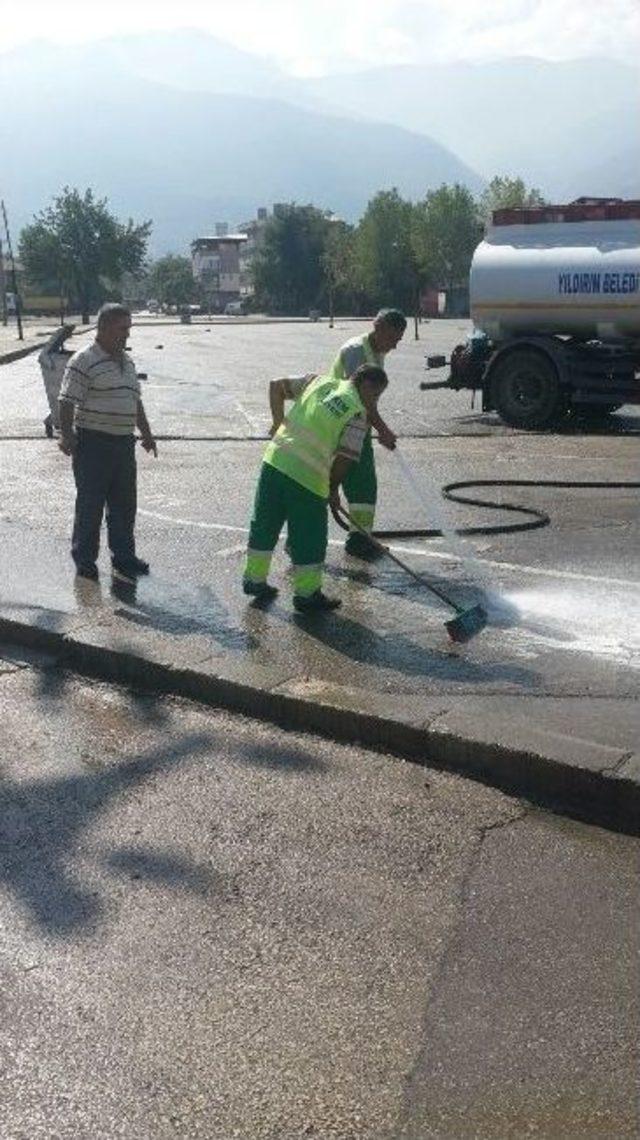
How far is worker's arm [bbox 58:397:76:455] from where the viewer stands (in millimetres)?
7066

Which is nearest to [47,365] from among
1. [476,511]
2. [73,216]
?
[476,511]

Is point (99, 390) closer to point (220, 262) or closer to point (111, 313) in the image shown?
point (111, 313)

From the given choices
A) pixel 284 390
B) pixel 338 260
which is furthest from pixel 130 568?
pixel 338 260

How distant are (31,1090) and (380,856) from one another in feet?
4.74

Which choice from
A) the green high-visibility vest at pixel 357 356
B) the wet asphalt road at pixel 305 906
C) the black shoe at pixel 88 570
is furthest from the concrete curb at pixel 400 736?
the green high-visibility vest at pixel 357 356

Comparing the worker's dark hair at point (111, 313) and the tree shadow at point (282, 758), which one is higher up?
the worker's dark hair at point (111, 313)

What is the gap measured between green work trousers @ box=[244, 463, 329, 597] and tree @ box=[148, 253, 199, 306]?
414 feet

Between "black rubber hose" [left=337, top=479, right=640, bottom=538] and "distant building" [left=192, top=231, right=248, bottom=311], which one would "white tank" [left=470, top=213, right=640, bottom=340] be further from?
"distant building" [left=192, top=231, right=248, bottom=311]

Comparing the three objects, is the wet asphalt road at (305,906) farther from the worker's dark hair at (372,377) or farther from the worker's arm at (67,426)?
the worker's dark hair at (372,377)

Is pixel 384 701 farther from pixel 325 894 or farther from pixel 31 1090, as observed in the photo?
pixel 31 1090

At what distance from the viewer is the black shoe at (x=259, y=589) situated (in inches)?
269

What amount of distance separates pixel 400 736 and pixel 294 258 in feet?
359

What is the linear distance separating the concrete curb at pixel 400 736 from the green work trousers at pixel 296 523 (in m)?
1.20

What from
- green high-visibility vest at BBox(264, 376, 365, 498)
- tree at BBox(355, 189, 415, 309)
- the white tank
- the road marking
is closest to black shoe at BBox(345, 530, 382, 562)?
the road marking
